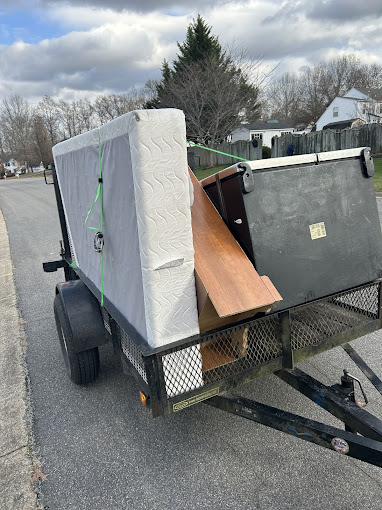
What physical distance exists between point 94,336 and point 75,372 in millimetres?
510

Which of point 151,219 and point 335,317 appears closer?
point 151,219

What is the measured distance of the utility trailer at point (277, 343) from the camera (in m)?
2.09

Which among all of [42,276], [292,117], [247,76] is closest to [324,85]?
[292,117]

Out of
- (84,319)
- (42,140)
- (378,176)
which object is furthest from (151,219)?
(42,140)

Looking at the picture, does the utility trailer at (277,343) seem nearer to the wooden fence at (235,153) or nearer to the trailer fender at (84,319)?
the trailer fender at (84,319)

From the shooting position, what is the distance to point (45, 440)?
9.50ft

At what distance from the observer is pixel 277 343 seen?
97.7 inches

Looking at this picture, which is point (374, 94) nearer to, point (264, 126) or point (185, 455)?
point (264, 126)

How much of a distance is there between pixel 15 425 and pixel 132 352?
52.3 inches

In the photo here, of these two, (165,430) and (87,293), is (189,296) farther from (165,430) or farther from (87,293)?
(87,293)

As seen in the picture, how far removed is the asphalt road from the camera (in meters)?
2.24

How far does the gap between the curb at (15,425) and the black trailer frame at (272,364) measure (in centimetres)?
92

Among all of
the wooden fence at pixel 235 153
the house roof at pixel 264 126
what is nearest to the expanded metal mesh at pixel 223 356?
the wooden fence at pixel 235 153

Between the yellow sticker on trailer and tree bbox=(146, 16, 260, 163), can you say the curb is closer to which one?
the yellow sticker on trailer
